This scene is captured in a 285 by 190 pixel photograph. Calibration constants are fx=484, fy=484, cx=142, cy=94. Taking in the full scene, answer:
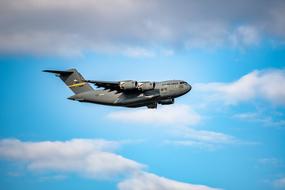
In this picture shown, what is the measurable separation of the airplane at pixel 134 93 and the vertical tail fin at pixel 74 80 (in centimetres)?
137

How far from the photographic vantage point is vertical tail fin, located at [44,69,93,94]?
159ft

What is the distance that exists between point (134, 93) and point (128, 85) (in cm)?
127

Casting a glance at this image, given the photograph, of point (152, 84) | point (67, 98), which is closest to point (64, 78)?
point (67, 98)

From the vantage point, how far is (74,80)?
49406 mm

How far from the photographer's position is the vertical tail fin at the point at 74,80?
159 ft

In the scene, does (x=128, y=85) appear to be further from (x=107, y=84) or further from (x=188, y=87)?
(x=188, y=87)

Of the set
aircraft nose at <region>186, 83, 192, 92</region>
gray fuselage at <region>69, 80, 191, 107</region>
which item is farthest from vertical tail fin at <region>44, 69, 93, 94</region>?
aircraft nose at <region>186, 83, 192, 92</region>

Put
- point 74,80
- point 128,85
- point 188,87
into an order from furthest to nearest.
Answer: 1. point 74,80
2. point 188,87
3. point 128,85

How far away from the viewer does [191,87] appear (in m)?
44.1

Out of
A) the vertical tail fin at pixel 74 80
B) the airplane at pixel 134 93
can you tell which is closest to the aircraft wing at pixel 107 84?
the airplane at pixel 134 93

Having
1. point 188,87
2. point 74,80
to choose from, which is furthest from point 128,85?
point 74,80

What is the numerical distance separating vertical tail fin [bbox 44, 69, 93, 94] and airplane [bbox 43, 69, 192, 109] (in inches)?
54.1

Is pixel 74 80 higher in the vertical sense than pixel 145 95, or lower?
higher

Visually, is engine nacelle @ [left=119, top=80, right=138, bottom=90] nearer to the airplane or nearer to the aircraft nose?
the airplane
